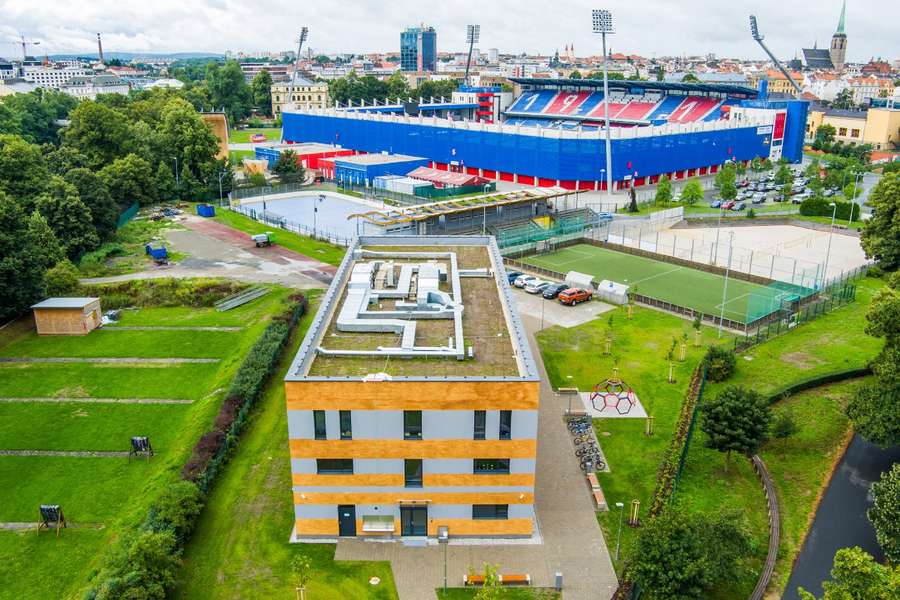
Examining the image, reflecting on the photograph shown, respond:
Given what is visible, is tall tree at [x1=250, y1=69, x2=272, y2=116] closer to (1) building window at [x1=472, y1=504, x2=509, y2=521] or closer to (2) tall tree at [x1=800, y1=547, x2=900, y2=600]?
(1) building window at [x1=472, y1=504, x2=509, y2=521]

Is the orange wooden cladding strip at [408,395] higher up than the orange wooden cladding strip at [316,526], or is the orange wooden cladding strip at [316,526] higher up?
the orange wooden cladding strip at [408,395]

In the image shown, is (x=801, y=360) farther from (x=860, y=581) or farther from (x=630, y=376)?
(x=860, y=581)

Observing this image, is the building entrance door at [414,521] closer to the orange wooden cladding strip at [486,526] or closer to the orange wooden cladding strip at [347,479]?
the orange wooden cladding strip at [486,526]

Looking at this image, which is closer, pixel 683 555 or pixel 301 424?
pixel 683 555


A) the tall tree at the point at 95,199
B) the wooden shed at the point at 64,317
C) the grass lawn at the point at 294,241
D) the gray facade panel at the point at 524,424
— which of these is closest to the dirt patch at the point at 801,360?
the gray facade panel at the point at 524,424

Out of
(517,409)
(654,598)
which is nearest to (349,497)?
(517,409)

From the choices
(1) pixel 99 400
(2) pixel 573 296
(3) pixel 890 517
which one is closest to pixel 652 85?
(2) pixel 573 296

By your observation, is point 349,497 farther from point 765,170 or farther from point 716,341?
point 765,170
